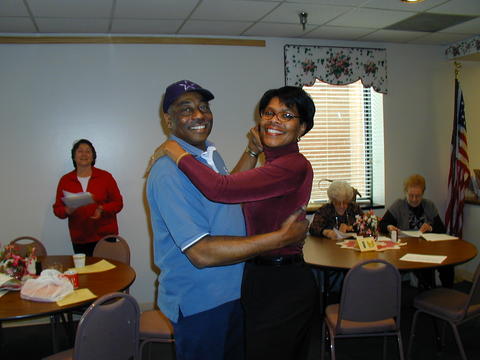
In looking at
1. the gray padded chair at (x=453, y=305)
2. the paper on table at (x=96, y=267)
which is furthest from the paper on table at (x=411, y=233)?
the paper on table at (x=96, y=267)

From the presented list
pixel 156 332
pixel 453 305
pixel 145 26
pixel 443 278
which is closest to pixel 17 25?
pixel 145 26

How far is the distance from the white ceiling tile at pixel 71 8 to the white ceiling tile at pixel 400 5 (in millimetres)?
2242

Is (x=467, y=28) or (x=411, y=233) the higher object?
(x=467, y=28)

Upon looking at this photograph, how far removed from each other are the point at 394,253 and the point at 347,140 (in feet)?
7.61

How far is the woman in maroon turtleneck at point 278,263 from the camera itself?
1.50m

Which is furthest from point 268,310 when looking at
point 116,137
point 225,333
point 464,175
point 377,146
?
point 464,175

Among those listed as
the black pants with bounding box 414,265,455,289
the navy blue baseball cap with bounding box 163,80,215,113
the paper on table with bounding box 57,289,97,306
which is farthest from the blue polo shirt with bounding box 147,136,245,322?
the black pants with bounding box 414,265,455,289

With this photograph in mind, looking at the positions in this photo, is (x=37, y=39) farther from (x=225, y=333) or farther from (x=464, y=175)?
(x=464, y=175)

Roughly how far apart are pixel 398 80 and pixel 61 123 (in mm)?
4005

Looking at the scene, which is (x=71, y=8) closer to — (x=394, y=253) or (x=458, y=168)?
(x=394, y=253)

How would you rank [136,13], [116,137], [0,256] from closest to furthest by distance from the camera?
1. [0,256]
2. [136,13]
3. [116,137]

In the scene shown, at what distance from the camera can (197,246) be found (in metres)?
1.35

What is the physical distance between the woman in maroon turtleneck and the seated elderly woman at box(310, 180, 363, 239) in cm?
244

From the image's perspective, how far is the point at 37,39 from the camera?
4145 millimetres
